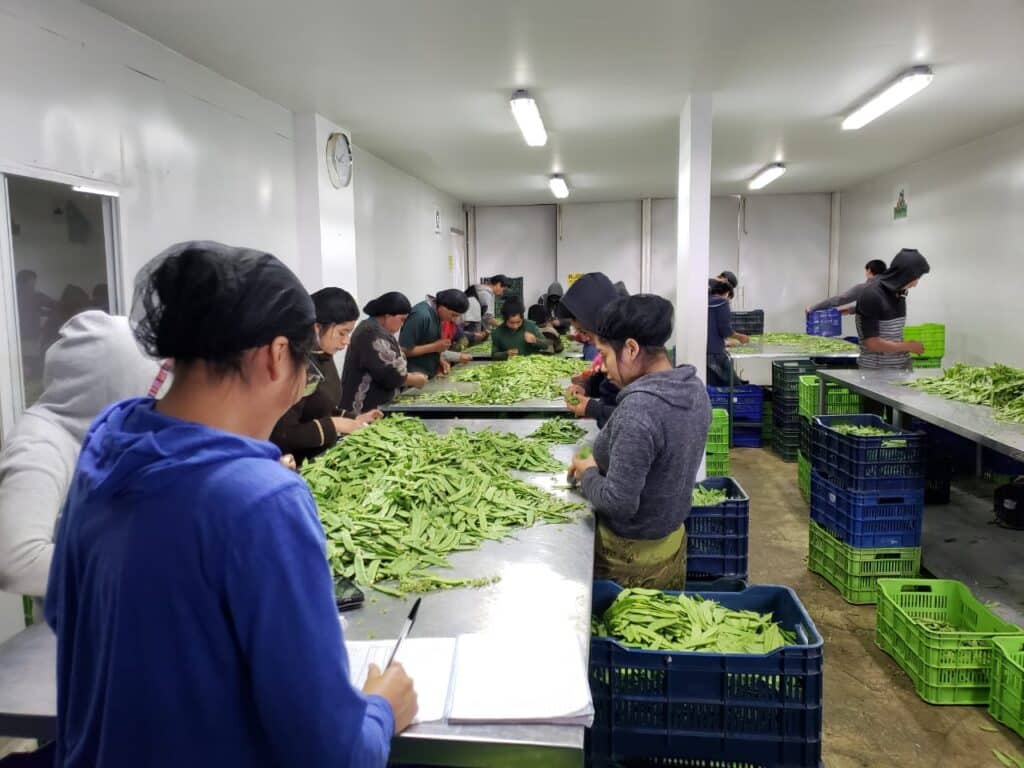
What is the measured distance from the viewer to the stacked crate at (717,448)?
21.0ft

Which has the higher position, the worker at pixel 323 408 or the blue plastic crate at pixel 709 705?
the worker at pixel 323 408

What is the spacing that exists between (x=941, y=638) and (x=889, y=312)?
3.35 meters

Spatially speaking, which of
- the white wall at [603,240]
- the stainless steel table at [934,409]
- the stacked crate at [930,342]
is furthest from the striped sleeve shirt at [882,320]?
the white wall at [603,240]

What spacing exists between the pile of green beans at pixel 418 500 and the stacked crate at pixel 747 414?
18.0ft

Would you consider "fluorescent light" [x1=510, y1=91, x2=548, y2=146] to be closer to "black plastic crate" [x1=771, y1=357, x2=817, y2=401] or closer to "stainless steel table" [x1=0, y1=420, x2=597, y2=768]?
"black plastic crate" [x1=771, y1=357, x2=817, y2=401]

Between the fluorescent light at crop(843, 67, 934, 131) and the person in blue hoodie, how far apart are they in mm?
6223

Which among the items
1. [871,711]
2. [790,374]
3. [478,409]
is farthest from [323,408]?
[790,374]

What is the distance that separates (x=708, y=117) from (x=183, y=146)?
4.50 metres

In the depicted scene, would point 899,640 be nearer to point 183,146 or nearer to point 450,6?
point 450,6

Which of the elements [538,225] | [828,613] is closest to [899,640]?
[828,613]

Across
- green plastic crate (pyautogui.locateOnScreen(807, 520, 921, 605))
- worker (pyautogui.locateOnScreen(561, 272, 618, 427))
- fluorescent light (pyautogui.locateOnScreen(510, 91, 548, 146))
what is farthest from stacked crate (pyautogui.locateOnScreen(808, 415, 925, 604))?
fluorescent light (pyautogui.locateOnScreen(510, 91, 548, 146))

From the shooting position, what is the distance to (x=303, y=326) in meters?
1.06

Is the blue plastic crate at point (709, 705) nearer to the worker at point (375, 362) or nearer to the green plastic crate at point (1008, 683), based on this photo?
the green plastic crate at point (1008, 683)

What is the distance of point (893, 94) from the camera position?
5.91 metres
